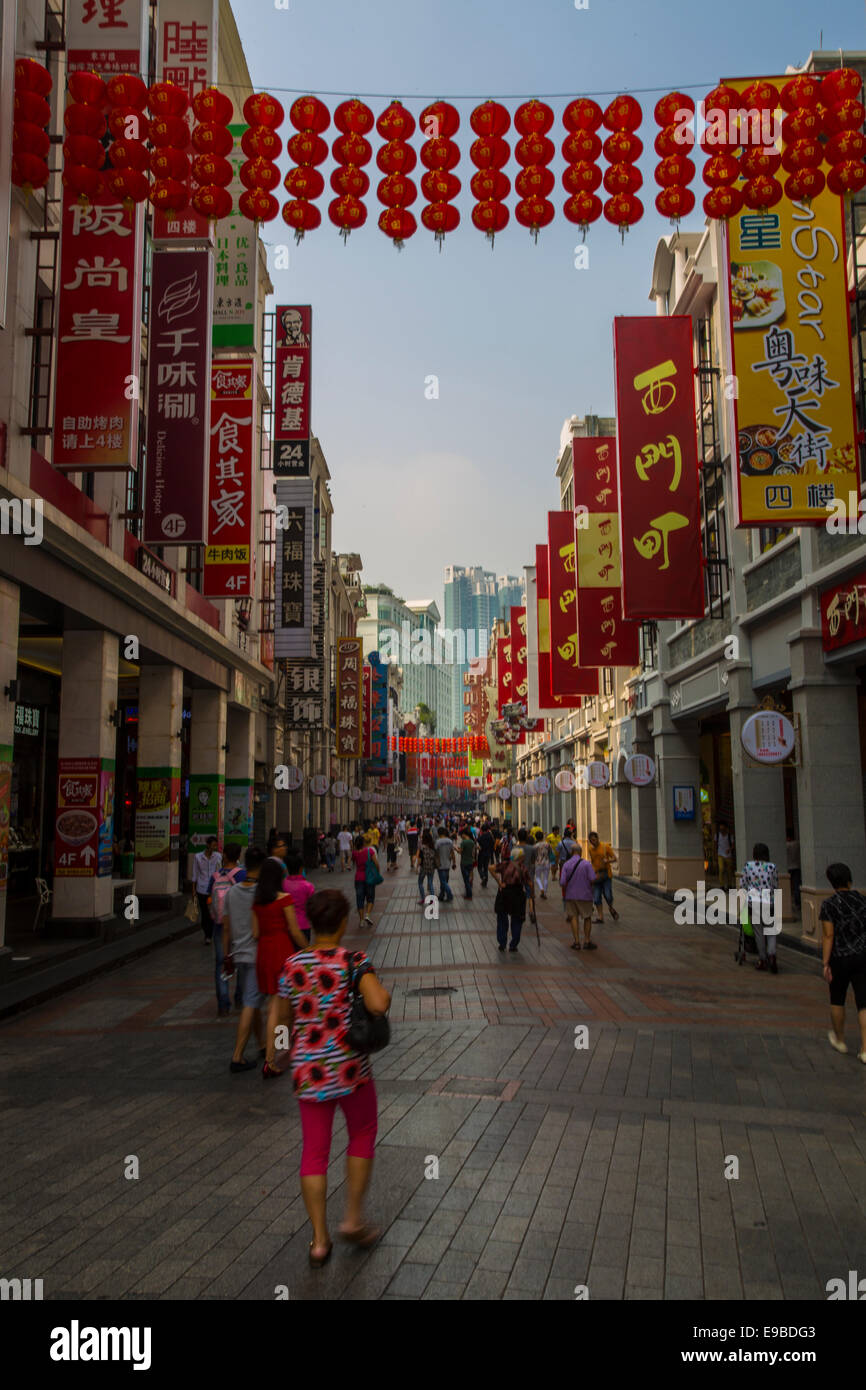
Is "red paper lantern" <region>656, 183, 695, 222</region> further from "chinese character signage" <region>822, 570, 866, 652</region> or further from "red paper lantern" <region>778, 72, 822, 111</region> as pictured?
"chinese character signage" <region>822, 570, 866, 652</region>

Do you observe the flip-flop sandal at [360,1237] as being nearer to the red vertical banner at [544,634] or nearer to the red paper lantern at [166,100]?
the red paper lantern at [166,100]

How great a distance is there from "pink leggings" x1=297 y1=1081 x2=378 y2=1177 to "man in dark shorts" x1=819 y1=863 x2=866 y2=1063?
184 inches

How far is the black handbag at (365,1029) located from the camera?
413 cm

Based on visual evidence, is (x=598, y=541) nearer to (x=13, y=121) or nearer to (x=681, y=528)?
(x=681, y=528)

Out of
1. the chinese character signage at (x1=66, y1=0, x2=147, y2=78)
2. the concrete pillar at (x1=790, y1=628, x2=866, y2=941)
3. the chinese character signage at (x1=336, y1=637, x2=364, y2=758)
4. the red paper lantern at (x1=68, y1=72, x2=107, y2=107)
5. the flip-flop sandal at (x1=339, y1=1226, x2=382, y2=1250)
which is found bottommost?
→ the flip-flop sandal at (x1=339, y1=1226, x2=382, y2=1250)

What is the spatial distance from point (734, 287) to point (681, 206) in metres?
4.76

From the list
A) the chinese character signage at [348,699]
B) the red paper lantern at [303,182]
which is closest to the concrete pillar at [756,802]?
the red paper lantern at [303,182]

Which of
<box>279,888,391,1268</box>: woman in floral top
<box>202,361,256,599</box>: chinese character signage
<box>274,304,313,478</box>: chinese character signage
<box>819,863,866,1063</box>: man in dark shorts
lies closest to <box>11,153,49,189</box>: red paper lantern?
<box>279,888,391,1268</box>: woman in floral top

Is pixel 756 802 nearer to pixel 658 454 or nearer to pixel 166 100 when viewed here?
pixel 658 454

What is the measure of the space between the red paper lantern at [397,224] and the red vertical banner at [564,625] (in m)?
18.2

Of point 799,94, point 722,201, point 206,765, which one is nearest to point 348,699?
point 206,765

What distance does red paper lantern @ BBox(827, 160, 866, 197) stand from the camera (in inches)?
317

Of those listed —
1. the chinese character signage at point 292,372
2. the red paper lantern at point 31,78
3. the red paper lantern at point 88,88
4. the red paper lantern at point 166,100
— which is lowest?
the red paper lantern at point 166,100

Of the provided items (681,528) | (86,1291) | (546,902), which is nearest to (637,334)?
(681,528)
